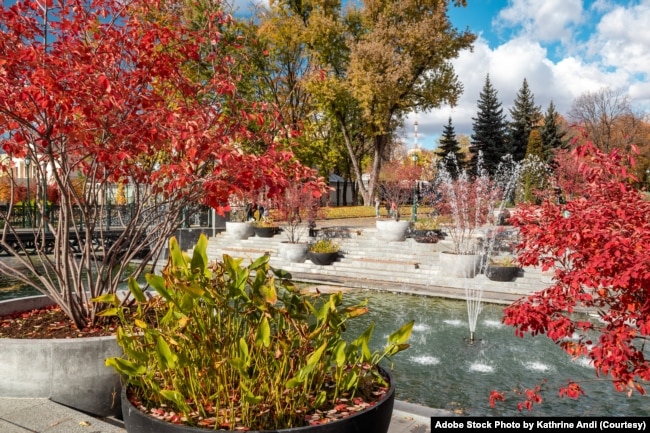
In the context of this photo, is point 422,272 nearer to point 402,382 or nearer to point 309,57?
point 402,382

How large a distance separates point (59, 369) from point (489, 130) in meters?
49.0

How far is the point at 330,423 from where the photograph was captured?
286 cm

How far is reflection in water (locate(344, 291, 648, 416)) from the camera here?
586 centimetres

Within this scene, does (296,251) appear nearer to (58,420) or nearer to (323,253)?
(323,253)

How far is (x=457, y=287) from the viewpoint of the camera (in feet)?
46.1

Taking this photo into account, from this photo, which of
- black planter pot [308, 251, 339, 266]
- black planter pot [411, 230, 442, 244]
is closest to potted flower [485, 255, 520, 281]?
black planter pot [411, 230, 442, 244]

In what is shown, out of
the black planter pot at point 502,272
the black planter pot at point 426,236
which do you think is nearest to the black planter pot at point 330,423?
the black planter pot at point 502,272

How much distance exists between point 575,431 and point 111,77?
5536 millimetres

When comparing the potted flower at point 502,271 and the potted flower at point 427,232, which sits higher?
the potted flower at point 427,232

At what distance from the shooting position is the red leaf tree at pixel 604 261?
3.61 m

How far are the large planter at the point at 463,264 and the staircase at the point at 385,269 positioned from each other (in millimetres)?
156

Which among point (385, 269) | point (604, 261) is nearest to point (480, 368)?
point (604, 261)

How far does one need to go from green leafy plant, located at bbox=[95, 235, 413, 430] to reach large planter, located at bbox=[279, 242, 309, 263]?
13.9m

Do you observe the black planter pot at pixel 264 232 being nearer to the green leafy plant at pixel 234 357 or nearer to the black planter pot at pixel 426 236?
the black planter pot at pixel 426 236
